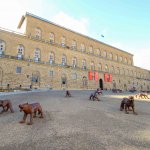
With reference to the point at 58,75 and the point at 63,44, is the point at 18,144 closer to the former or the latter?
the point at 58,75

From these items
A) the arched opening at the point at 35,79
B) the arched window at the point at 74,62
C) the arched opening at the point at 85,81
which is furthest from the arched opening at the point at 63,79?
the arched opening at the point at 35,79

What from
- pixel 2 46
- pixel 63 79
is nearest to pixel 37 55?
pixel 2 46

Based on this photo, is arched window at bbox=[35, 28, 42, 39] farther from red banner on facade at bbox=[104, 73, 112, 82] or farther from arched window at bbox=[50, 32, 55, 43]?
red banner on facade at bbox=[104, 73, 112, 82]

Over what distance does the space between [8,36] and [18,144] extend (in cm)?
2674

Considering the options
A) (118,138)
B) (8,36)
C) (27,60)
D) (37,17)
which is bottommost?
(118,138)

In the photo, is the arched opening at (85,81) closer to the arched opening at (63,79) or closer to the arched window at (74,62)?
the arched window at (74,62)

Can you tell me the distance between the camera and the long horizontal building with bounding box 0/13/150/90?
83.3 feet

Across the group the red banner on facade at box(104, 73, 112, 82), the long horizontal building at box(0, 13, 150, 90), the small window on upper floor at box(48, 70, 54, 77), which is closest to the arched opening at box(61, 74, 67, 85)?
the long horizontal building at box(0, 13, 150, 90)

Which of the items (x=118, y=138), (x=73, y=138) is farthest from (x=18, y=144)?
(x=118, y=138)

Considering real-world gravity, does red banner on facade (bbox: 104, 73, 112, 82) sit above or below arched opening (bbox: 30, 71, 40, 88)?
above

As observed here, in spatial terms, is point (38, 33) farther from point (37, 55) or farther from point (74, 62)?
point (74, 62)

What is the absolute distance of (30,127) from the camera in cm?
470

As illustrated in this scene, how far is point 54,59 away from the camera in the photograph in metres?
31.7

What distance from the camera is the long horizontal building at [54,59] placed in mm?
25391
